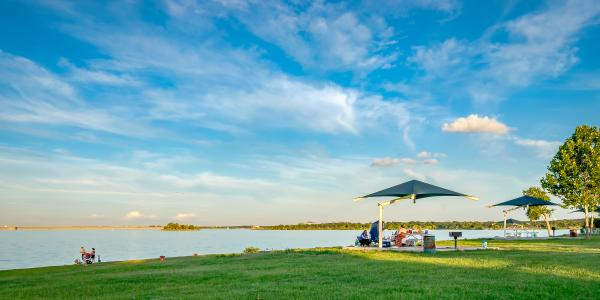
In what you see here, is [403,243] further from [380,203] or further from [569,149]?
[569,149]

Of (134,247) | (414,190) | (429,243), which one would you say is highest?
(414,190)

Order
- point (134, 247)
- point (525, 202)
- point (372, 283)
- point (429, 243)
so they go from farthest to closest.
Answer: point (134, 247) → point (525, 202) → point (429, 243) → point (372, 283)

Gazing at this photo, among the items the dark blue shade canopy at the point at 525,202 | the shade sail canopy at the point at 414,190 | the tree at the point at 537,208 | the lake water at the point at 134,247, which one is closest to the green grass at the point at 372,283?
the shade sail canopy at the point at 414,190

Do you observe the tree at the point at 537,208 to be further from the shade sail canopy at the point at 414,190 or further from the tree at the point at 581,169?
the shade sail canopy at the point at 414,190

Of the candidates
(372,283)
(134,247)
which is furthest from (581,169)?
(134,247)

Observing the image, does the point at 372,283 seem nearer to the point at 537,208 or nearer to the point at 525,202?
the point at 525,202

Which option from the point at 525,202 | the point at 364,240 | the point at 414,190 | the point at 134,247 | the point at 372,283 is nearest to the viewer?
the point at 372,283

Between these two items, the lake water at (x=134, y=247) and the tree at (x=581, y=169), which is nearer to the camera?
the tree at (x=581, y=169)

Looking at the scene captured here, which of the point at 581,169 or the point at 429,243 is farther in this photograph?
the point at 581,169

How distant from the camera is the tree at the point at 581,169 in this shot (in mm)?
35469

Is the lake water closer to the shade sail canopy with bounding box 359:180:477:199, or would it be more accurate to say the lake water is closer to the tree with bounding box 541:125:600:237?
the tree with bounding box 541:125:600:237

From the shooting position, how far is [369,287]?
31.4ft

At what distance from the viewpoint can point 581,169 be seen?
3606 cm

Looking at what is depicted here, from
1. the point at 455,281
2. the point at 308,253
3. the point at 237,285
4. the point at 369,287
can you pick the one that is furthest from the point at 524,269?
the point at 308,253
